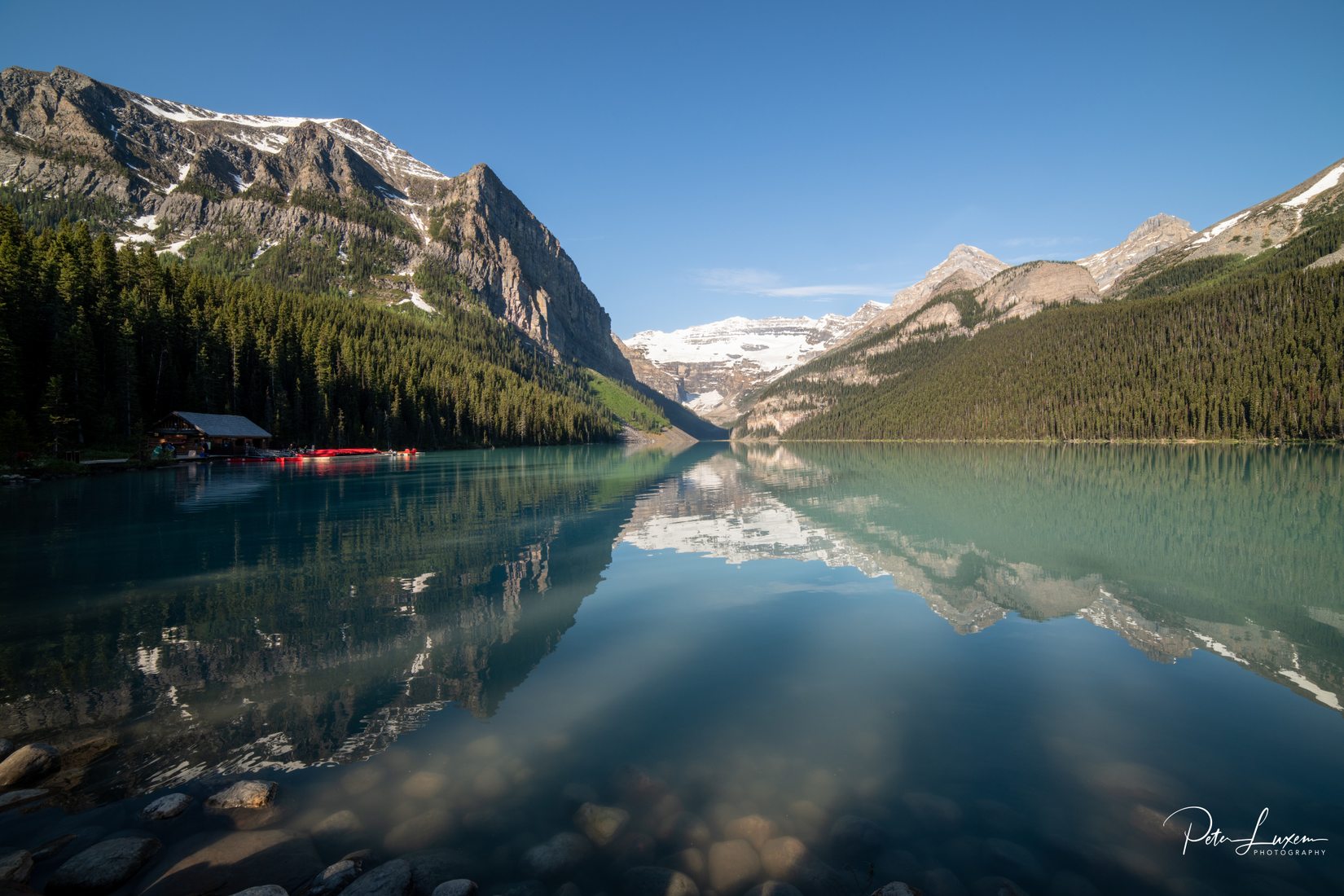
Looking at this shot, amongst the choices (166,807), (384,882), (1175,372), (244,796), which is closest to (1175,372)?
(1175,372)

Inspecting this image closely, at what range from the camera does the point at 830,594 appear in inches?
720

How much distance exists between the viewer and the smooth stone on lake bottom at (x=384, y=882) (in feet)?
19.3

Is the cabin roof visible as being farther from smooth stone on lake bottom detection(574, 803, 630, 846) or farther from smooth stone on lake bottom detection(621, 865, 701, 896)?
smooth stone on lake bottom detection(621, 865, 701, 896)

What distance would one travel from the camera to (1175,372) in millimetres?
122125

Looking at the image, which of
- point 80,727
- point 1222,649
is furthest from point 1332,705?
point 80,727

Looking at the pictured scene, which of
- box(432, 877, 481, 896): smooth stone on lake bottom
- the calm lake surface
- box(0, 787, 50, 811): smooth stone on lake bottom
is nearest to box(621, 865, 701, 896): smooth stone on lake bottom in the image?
the calm lake surface

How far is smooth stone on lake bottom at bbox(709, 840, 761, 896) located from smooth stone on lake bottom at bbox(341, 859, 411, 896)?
121 inches

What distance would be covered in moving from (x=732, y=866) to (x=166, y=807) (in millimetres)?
6694

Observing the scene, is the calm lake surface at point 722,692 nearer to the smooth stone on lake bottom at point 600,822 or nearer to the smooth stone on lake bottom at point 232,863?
the smooth stone on lake bottom at point 600,822

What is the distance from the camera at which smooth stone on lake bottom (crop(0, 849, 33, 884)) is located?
6.00 metres

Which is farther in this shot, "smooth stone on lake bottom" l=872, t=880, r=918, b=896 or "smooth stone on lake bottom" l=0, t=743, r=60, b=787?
"smooth stone on lake bottom" l=0, t=743, r=60, b=787

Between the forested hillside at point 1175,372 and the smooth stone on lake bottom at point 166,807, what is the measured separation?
140540mm

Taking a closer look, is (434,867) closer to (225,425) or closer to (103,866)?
(103,866)

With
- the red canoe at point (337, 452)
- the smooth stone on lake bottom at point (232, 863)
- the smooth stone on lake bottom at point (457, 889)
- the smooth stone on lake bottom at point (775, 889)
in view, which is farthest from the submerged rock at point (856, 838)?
the red canoe at point (337, 452)
